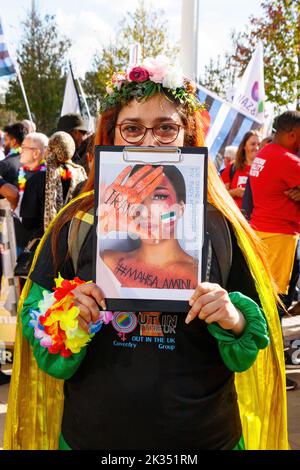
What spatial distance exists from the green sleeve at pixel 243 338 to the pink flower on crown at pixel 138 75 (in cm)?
65

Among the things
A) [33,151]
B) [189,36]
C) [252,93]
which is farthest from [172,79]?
[252,93]

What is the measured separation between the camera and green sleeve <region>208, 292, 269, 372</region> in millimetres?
1473

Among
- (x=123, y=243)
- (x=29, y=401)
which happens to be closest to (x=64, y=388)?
(x=29, y=401)

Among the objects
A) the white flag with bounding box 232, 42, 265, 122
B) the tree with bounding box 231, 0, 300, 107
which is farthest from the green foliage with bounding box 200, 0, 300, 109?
the white flag with bounding box 232, 42, 265, 122

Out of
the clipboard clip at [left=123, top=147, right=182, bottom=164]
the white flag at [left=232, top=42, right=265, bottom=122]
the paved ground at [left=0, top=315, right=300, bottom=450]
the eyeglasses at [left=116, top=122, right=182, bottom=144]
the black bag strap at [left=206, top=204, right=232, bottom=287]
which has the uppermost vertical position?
the white flag at [left=232, top=42, right=265, bottom=122]

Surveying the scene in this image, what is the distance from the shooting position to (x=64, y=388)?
1.73m

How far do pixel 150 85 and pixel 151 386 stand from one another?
0.80 m

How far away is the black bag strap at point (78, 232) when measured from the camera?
5.29 feet

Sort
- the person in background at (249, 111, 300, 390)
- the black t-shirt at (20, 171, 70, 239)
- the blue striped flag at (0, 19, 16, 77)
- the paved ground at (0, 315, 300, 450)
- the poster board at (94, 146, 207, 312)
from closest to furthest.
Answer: the poster board at (94, 146, 207, 312) < the paved ground at (0, 315, 300, 450) < the person in background at (249, 111, 300, 390) < the black t-shirt at (20, 171, 70, 239) < the blue striped flag at (0, 19, 16, 77)

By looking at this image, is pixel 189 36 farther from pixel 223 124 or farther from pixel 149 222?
pixel 149 222

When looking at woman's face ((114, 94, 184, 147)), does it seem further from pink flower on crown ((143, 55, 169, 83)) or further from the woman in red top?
the woman in red top

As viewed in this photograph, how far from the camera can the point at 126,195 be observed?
1.43 m
